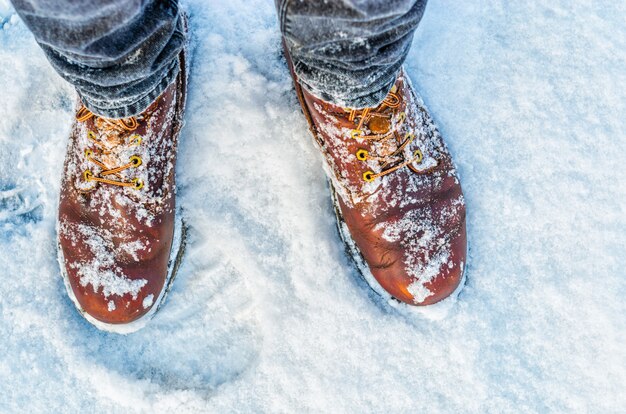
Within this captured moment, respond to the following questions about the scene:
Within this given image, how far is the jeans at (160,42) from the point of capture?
610mm

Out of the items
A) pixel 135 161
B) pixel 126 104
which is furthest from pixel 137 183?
pixel 126 104

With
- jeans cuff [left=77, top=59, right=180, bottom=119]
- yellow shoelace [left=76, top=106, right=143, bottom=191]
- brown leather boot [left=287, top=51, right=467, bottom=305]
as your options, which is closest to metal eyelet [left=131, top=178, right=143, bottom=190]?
yellow shoelace [left=76, top=106, right=143, bottom=191]

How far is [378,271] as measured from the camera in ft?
3.52

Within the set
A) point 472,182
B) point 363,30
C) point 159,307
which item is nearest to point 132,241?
point 159,307

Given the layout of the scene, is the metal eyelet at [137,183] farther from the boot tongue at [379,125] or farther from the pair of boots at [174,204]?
the boot tongue at [379,125]

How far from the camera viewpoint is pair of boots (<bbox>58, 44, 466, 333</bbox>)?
0.96m

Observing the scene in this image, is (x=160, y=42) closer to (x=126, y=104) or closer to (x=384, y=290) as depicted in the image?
(x=126, y=104)

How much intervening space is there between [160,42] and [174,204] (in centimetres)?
43

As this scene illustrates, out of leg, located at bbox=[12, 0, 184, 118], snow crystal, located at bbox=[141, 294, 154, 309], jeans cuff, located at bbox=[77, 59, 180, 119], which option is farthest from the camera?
snow crystal, located at bbox=[141, 294, 154, 309]

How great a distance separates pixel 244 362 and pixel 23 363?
0.46 m

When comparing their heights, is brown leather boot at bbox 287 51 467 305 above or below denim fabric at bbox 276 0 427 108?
below

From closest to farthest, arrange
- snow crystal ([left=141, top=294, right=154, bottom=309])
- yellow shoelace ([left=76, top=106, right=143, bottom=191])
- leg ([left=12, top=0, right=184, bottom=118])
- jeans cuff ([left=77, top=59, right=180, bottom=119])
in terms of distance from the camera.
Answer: leg ([left=12, top=0, right=184, bottom=118]) → jeans cuff ([left=77, top=59, right=180, bottom=119]) → yellow shoelace ([left=76, top=106, right=143, bottom=191]) → snow crystal ([left=141, top=294, right=154, bottom=309])

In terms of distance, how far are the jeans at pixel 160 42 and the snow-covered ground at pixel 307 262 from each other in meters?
0.37

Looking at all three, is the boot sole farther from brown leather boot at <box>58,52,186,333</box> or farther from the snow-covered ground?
brown leather boot at <box>58,52,186,333</box>
